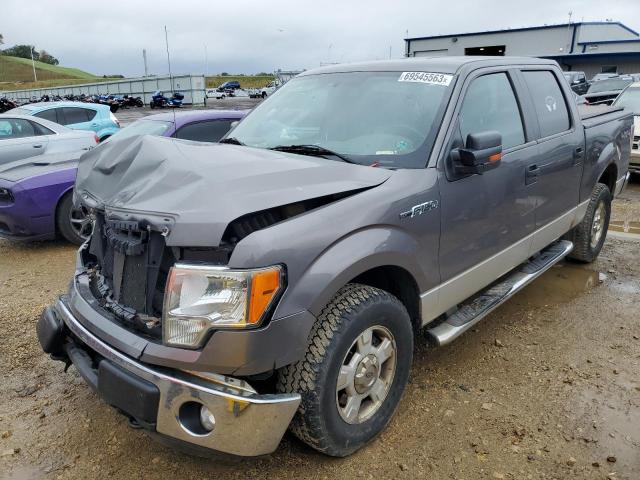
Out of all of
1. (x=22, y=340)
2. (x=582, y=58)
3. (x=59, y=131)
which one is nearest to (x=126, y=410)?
(x=22, y=340)

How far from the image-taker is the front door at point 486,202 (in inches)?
120

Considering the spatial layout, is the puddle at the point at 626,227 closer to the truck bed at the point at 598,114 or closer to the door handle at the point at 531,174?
the truck bed at the point at 598,114

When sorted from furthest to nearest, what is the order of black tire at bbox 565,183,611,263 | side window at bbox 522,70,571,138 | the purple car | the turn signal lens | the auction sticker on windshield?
the purple car, black tire at bbox 565,183,611,263, side window at bbox 522,70,571,138, the auction sticker on windshield, the turn signal lens

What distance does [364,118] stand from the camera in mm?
3236

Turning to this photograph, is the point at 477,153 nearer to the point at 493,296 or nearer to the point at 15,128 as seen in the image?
the point at 493,296

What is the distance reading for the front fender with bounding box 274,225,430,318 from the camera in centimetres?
222

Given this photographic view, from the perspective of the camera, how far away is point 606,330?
4.09 m

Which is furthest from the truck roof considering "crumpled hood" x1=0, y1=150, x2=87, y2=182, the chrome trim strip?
"crumpled hood" x1=0, y1=150, x2=87, y2=182

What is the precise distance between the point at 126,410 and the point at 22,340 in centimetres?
222

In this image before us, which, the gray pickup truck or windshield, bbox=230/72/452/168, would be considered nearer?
the gray pickup truck

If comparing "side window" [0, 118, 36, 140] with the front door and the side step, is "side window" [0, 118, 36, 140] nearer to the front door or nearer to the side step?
the front door

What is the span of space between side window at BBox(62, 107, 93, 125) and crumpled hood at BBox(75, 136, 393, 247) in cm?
1082

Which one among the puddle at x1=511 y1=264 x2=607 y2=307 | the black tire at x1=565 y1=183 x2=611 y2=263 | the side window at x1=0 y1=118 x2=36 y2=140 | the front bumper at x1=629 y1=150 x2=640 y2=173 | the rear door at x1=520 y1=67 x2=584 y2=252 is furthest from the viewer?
the side window at x1=0 y1=118 x2=36 y2=140

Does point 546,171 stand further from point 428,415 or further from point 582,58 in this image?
point 582,58
